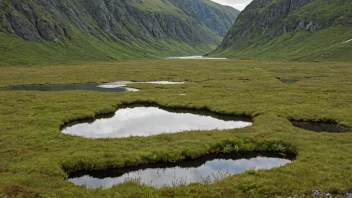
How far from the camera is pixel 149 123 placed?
133 ft

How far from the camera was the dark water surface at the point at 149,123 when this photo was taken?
3647cm

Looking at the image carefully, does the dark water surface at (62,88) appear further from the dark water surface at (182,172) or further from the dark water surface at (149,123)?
the dark water surface at (182,172)

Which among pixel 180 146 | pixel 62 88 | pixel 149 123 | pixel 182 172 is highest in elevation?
pixel 62 88

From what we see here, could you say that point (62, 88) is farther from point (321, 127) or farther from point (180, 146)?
point (321, 127)

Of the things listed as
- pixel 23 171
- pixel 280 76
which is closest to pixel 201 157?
pixel 23 171

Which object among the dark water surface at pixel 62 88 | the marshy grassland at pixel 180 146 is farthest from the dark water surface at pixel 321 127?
the dark water surface at pixel 62 88

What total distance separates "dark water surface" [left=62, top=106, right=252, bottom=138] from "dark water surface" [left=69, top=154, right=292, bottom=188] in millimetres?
10024

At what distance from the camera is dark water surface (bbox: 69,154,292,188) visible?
22.5 meters

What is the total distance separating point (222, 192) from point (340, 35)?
8048 inches

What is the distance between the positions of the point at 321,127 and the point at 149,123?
21352 mm

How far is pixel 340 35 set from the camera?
632ft

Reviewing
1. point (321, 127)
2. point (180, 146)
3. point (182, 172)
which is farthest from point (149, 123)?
point (321, 127)

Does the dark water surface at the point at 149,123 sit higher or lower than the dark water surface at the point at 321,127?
lower

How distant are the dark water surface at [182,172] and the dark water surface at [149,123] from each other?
10.0 m
